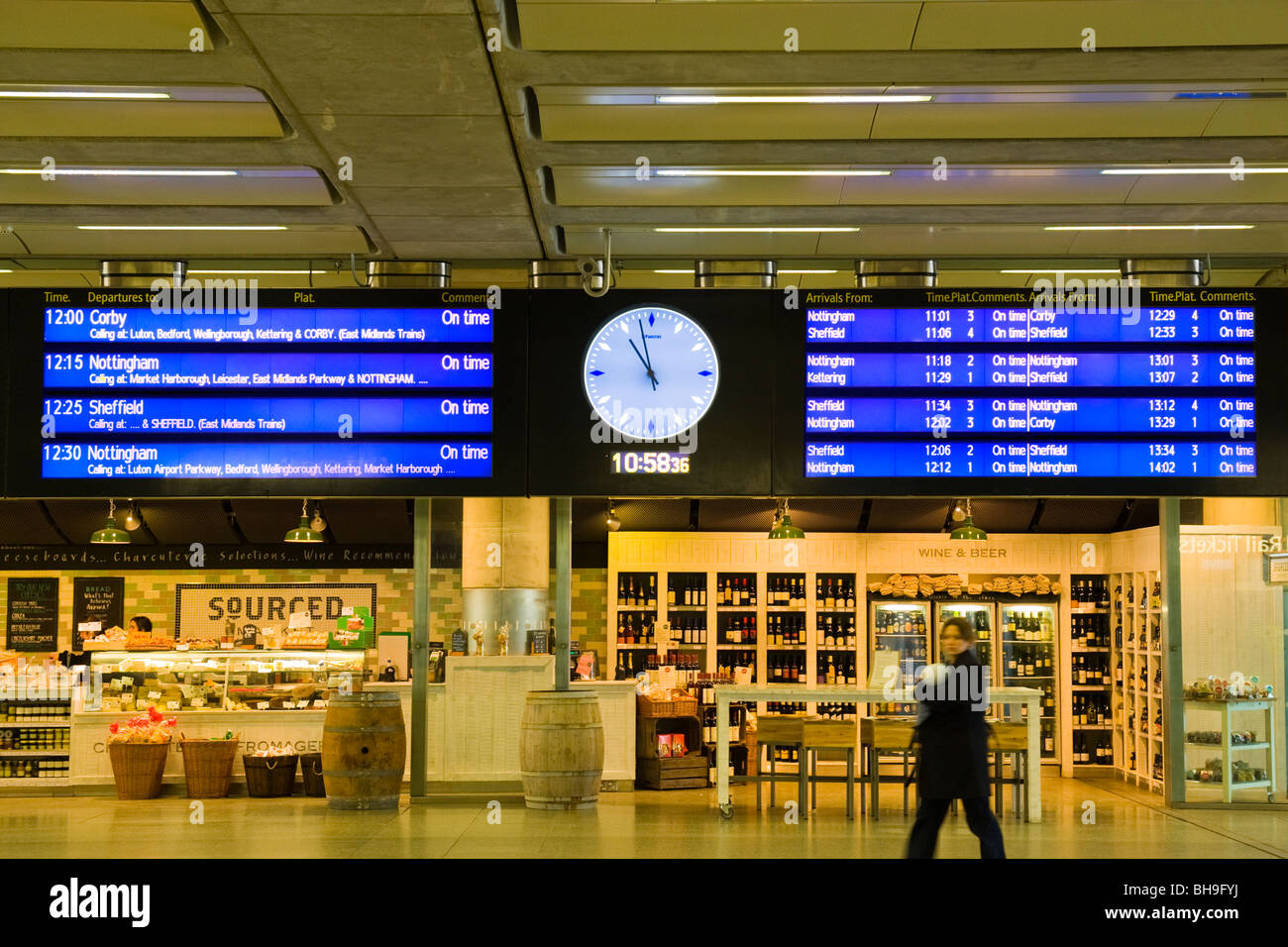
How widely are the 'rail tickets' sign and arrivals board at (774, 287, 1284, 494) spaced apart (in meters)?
8.03

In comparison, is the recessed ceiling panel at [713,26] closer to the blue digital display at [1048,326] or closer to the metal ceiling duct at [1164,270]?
the blue digital display at [1048,326]

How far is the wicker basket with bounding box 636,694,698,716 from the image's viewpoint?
39.4ft

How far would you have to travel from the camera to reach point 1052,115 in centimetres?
705

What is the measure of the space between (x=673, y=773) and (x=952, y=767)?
17.5ft

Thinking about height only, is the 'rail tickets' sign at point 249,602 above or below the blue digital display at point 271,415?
below

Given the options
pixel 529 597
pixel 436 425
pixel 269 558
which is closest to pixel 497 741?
pixel 529 597

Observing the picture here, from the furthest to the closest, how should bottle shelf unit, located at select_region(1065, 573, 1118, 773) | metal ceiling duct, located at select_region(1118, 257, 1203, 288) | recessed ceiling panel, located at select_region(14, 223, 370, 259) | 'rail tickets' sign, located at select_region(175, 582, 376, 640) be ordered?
1. 'rail tickets' sign, located at select_region(175, 582, 376, 640)
2. bottle shelf unit, located at select_region(1065, 573, 1118, 773)
3. metal ceiling duct, located at select_region(1118, 257, 1203, 288)
4. recessed ceiling panel, located at select_region(14, 223, 370, 259)

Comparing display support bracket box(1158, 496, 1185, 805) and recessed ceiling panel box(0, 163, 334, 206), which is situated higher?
recessed ceiling panel box(0, 163, 334, 206)

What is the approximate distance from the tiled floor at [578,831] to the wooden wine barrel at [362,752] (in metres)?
0.17

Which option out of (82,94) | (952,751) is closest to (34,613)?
(82,94)

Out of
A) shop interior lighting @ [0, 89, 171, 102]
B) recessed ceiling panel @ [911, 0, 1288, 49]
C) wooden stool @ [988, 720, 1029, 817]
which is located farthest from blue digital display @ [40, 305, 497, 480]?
wooden stool @ [988, 720, 1029, 817]

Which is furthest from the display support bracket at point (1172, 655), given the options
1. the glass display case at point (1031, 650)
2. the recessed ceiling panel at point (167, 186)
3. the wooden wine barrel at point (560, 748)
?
the recessed ceiling panel at point (167, 186)

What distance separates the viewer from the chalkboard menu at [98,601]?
1476cm

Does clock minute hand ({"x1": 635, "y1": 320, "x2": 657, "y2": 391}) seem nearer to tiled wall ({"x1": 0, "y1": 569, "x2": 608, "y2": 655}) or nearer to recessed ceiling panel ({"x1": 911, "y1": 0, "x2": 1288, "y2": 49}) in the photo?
recessed ceiling panel ({"x1": 911, "y1": 0, "x2": 1288, "y2": 49})
